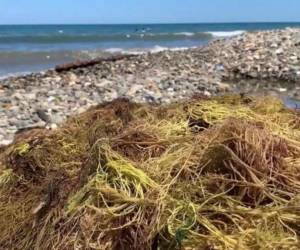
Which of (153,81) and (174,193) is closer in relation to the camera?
(174,193)

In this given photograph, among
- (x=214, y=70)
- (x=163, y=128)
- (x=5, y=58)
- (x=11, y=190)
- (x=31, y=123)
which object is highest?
(x=163, y=128)

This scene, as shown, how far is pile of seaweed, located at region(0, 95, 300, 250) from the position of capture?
2.80 meters

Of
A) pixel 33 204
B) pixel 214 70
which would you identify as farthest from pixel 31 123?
pixel 214 70

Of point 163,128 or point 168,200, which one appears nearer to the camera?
point 168,200

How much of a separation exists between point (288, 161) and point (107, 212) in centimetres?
101

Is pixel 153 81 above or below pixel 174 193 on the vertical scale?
below

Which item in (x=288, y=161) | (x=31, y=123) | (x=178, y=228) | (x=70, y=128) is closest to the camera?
(x=178, y=228)

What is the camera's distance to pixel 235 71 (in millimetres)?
14766

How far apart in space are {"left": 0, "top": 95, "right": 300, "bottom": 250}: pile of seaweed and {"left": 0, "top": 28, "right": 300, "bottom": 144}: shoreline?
3.99 meters

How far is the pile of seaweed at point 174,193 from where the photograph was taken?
2803mm

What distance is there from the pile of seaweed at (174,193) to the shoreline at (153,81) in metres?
3.99

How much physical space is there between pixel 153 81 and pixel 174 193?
9.46 meters

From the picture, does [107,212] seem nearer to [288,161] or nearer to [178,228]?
[178,228]

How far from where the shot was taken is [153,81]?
40.7ft
